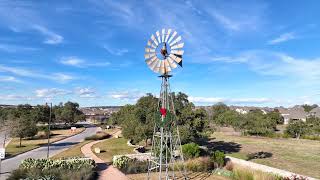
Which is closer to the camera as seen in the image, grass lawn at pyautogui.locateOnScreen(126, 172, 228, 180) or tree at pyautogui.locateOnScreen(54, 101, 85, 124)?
grass lawn at pyautogui.locateOnScreen(126, 172, 228, 180)

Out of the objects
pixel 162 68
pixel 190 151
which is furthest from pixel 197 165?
pixel 162 68

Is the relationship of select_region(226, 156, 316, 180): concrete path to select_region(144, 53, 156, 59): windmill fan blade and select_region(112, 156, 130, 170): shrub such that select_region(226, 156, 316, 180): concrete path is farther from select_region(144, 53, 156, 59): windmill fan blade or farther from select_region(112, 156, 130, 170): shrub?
select_region(144, 53, 156, 59): windmill fan blade

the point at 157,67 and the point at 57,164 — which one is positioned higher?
the point at 157,67

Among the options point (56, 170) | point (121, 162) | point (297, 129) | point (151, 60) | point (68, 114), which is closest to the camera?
point (151, 60)

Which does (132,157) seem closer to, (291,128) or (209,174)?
(209,174)

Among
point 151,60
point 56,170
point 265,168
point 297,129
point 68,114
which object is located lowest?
point 265,168

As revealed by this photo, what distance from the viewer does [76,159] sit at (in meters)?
22.2

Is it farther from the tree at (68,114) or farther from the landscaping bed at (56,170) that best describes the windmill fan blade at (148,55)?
the tree at (68,114)

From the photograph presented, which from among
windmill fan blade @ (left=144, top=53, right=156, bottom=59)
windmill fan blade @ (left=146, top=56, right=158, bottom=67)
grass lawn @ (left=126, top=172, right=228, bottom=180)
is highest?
windmill fan blade @ (left=144, top=53, right=156, bottom=59)

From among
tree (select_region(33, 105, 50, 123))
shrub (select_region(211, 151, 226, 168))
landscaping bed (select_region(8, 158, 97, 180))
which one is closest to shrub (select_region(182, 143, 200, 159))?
shrub (select_region(211, 151, 226, 168))

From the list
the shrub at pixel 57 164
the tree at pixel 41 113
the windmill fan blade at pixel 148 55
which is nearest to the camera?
the windmill fan blade at pixel 148 55

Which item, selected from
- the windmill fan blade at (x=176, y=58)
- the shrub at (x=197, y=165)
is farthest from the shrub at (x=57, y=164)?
the windmill fan blade at (x=176, y=58)

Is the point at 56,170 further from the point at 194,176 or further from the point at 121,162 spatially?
the point at 194,176

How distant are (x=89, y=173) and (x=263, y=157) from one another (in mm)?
21066
